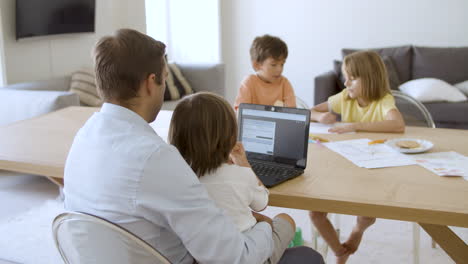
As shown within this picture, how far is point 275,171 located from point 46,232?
66.5 inches

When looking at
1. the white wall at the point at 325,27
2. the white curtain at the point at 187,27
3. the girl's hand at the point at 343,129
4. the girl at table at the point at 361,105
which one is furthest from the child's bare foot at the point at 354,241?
the white curtain at the point at 187,27

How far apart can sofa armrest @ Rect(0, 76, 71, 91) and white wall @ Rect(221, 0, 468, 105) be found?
6.93 ft

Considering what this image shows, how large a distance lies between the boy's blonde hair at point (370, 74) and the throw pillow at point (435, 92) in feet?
7.33

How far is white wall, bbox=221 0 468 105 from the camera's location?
5.21 m

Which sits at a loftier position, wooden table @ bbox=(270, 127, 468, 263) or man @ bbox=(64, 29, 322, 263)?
man @ bbox=(64, 29, 322, 263)

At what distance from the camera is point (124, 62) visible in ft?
3.91

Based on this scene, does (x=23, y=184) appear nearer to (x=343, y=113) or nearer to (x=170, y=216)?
(x=343, y=113)

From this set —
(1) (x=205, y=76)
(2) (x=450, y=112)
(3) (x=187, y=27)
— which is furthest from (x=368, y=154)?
(3) (x=187, y=27)

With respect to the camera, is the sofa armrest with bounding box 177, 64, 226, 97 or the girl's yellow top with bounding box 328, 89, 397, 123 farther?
the sofa armrest with bounding box 177, 64, 226, 97

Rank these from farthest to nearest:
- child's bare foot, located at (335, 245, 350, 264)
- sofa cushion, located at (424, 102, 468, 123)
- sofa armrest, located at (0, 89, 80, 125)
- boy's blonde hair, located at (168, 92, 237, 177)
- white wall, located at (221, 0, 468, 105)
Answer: white wall, located at (221, 0, 468, 105) → sofa cushion, located at (424, 102, 468, 123) → sofa armrest, located at (0, 89, 80, 125) → child's bare foot, located at (335, 245, 350, 264) → boy's blonde hair, located at (168, 92, 237, 177)

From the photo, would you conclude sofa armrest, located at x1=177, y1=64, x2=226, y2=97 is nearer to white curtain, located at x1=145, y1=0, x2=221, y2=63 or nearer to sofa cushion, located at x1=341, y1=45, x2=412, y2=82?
white curtain, located at x1=145, y1=0, x2=221, y2=63

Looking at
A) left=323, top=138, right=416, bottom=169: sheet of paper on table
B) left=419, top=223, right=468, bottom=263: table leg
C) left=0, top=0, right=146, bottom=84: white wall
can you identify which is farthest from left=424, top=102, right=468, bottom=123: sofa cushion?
left=419, top=223, right=468, bottom=263: table leg

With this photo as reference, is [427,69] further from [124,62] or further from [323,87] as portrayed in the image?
[124,62]

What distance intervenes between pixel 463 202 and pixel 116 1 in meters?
4.51
